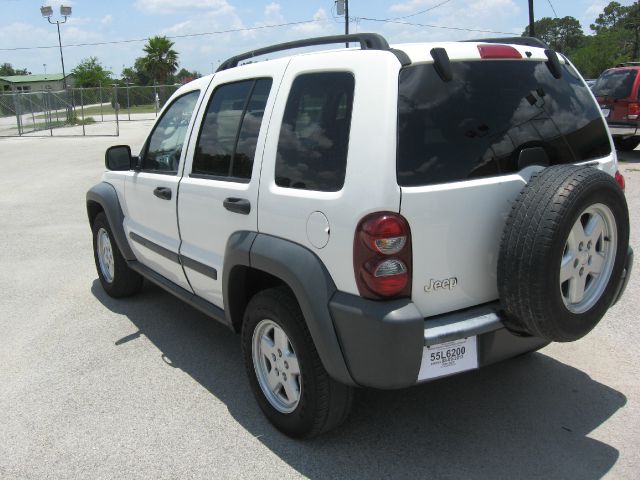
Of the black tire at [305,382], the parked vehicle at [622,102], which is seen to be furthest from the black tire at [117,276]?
the parked vehicle at [622,102]

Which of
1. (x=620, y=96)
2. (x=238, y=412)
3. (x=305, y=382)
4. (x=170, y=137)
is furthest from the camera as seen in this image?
(x=620, y=96)

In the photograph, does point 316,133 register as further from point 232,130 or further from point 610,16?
point 610,16

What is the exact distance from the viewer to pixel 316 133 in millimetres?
2820

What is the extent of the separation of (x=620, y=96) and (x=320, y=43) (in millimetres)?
11481

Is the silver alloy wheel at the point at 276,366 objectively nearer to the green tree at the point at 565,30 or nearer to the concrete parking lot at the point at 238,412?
the concrete parking lot at the point at 238,412

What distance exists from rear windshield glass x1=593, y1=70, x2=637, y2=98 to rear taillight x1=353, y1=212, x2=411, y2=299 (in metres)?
12.0

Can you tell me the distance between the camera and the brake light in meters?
2.85

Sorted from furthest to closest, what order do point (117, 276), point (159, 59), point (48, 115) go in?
point (159, 59) → point (48, 115) → point (117, 276)

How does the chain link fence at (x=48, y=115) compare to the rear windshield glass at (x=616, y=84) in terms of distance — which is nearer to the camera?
the rear windshield glass at (x=616, y=84)

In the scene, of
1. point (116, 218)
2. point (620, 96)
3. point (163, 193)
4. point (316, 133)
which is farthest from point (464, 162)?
point (620, 96)

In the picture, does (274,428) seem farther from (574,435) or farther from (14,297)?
(14,297)

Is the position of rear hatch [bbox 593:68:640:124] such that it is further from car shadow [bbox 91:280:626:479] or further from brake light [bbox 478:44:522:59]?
brake light [bbox 478:44:522:59]

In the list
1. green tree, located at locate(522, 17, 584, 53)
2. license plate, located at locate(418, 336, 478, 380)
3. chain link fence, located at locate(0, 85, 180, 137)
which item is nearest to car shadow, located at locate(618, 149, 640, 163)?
license plate, located at locate(418, 336, 478, 380)

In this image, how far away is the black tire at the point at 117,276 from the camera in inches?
205
